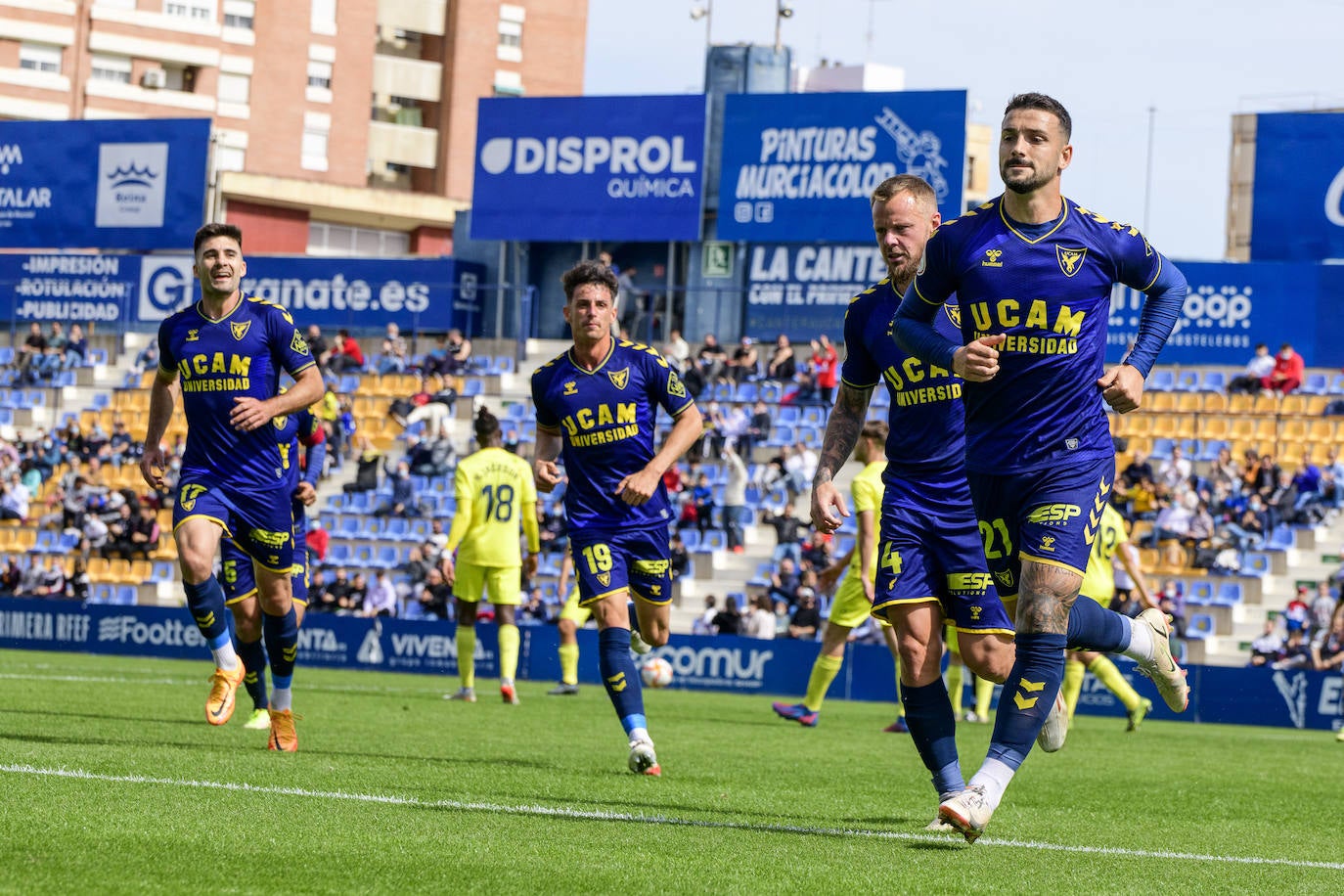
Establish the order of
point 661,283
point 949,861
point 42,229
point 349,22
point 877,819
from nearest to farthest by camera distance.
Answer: point 949,861
point 877,819
point 661,283
point 42,229
point 349,22

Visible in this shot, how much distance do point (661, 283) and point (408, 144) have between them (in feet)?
108

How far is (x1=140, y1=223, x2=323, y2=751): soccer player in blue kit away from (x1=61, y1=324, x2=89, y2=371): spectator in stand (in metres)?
29.5

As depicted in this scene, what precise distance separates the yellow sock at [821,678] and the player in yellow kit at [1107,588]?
5.82 ft

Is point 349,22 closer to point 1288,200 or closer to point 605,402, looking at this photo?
point 1288,200

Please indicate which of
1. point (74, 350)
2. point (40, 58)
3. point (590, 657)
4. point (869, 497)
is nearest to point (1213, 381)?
point (590, 657)

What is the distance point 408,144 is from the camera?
68.8 metres

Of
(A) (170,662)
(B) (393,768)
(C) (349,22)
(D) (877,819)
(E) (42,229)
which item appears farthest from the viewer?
(C) (349,22)

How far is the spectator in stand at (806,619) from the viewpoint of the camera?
77.2ft

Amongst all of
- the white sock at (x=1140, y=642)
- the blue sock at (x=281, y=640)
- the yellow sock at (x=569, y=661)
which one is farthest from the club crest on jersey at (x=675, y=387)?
the yellow sock at (x=569, y=661)

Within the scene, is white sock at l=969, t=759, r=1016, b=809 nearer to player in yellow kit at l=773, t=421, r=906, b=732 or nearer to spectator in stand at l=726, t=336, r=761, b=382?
player in yellow kit at l=773, t=421, r=906, b=732

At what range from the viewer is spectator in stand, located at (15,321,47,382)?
3772 centimetres

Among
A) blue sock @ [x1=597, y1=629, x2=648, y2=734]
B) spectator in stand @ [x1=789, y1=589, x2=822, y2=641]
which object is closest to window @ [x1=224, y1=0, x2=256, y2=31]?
spectator in stand @ [x1=789, y1=589, x2=822, y2=641]

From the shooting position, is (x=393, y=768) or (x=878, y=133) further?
(x=878, y=133)

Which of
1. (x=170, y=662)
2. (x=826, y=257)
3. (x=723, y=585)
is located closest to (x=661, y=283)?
(x=826, y=257)
